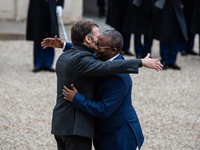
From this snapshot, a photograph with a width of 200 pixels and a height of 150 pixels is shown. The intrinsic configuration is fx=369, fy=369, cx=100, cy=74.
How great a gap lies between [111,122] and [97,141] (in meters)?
0.17

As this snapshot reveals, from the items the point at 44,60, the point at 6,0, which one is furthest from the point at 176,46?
the point at 6,0

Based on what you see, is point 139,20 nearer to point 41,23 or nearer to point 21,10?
point 41,23

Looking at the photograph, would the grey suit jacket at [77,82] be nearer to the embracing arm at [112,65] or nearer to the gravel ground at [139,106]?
the embracing arm at [112,65]

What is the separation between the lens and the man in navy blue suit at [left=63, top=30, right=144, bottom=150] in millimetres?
2100

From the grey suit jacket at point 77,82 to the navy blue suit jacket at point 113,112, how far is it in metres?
0.06

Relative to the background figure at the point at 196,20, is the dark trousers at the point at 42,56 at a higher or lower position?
lower

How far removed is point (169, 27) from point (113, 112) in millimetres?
4493

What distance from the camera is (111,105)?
2.09 metres

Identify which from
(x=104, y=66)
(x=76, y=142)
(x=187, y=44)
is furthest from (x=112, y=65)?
(x=187, y=44)

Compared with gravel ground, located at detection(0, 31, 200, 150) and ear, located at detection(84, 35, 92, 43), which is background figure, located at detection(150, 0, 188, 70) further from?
ear, located at detection(84, 35, 92, 43)

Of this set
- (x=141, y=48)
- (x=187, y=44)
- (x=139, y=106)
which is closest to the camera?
(x=139, y=106)

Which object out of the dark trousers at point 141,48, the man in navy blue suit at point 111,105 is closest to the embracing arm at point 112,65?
the man in navy blue suit at point 111,105

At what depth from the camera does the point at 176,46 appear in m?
6.54

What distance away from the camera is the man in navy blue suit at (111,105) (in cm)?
210
